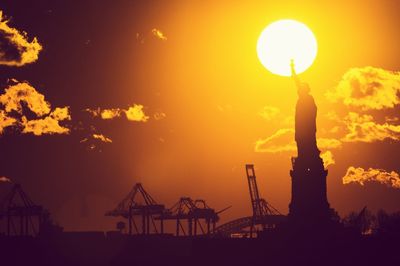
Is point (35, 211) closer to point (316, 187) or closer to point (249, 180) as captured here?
point (249, 180)

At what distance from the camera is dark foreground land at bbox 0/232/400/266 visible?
343ft

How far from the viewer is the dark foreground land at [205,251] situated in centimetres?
10469

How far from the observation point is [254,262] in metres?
112

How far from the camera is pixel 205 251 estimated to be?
120500 mm

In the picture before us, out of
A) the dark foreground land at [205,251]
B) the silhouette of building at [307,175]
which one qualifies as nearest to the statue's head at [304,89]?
the silhouette of building at [307,175]

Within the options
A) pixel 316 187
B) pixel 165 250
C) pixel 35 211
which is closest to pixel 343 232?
pixel 316 187

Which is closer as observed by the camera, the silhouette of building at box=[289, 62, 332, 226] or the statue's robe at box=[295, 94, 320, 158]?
the silhouette of building at box=[289, 62, 332, 226]

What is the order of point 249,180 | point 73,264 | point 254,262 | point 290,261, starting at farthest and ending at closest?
point 249,180
point 73,264
point 254,262
point 290,261

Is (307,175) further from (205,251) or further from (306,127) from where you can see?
(205,251)

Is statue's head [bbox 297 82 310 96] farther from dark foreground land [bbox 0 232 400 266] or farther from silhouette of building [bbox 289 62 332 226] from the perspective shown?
dark foreground land [bbox 0 232 400 266]

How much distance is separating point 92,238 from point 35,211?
53.6 ft

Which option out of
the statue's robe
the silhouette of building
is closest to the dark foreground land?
the silhouette of building

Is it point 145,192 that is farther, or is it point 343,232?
point 145,192

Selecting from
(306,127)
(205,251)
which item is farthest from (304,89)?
(205,251)
